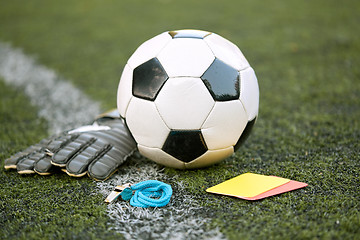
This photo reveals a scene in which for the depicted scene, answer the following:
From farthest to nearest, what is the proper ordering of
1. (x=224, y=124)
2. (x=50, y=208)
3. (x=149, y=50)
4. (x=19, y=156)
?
(x=19, y=156) < (x=149, y=50) < (x=224, y=124) < (x=50, y=208)

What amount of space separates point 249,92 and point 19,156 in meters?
1.56

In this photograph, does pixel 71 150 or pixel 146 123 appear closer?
pixel 146 123

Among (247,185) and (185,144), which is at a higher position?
(185,144)

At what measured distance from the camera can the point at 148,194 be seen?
7.13 feet

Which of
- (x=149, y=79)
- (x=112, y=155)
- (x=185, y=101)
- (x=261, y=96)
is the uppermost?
(x=149, y=79)

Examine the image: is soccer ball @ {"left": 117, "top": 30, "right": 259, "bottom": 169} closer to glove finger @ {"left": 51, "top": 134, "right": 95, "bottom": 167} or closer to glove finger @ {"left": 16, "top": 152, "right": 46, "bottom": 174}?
glove finger @ {"left": 51, "top": 134, "right": 95, "bottom": 167}

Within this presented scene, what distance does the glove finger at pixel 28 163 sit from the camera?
2420 millimetres

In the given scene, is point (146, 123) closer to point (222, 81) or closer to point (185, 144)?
point (185, 144)

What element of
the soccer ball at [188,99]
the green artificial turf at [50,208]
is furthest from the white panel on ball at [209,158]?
the green artificial turf at [50,208]

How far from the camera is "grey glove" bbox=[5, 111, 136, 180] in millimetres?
2345

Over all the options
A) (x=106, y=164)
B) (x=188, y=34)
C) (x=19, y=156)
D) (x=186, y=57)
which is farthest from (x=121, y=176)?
(x=188, y=34)

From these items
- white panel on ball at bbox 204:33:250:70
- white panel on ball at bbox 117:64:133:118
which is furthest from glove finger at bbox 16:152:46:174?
white panel on ball at bbox 204:33:250:70

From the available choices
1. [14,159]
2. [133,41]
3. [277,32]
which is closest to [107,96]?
[14,159]

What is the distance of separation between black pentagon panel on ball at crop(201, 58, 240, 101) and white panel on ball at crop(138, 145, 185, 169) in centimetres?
45
